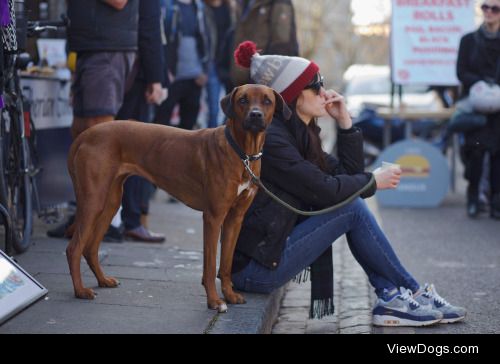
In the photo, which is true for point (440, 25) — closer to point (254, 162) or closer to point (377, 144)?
point (377, 144)

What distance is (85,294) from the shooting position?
5.02m

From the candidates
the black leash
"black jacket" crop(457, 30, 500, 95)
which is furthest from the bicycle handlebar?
"black jacket" crop(457, 30, 500, 95)

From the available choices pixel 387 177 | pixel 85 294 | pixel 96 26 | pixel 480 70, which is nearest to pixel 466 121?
pixel 480 70

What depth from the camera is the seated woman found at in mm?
5195

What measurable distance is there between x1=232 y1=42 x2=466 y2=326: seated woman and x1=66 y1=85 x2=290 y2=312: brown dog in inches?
9.4

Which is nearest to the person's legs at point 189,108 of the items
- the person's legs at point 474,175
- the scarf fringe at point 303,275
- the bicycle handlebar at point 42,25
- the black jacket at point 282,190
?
the bicycle handlebar at point 42,25

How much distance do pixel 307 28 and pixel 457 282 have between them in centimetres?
2801

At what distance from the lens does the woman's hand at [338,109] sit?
5.42 meters

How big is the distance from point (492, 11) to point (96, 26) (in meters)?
4.91

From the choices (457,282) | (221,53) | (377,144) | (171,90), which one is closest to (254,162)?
(457,282)

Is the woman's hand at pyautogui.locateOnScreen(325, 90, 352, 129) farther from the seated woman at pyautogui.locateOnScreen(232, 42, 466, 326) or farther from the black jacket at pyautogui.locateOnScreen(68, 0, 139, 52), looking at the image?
the black jacket at pyautogui.locateOnScreen(68, 0, 139, 52)

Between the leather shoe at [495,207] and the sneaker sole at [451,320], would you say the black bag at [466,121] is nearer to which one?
the leather shoe at [495,207]
